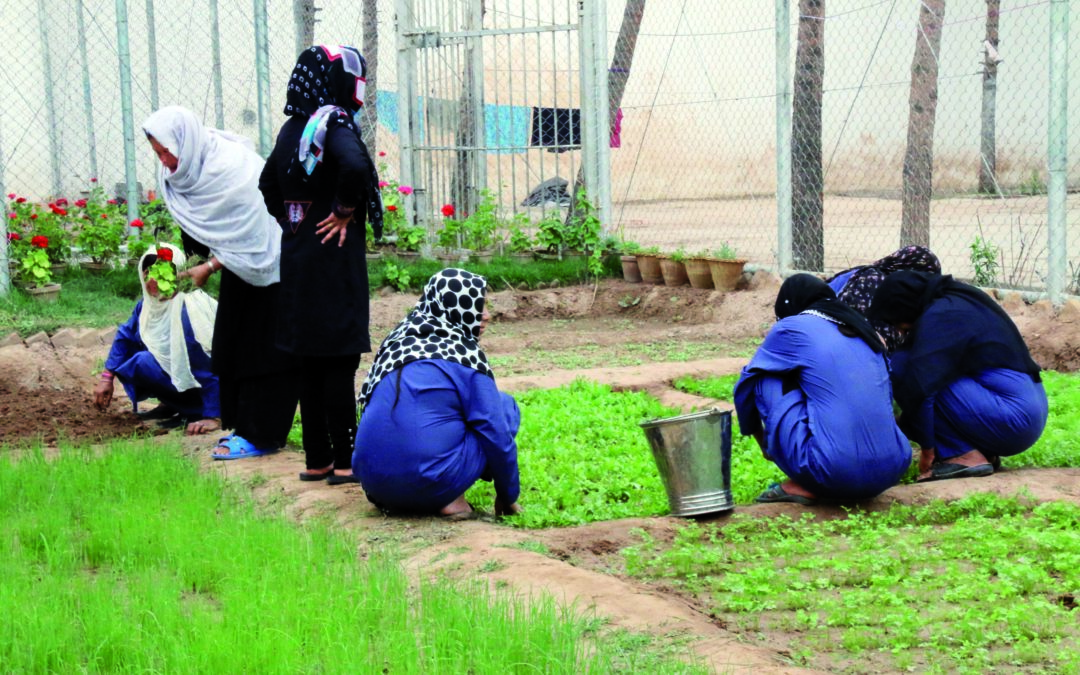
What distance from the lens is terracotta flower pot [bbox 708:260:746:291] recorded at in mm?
11008

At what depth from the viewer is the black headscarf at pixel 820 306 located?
5.11 metres

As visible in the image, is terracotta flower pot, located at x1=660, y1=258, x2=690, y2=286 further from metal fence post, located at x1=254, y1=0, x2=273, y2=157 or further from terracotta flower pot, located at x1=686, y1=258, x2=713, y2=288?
metal fence post, located at x1=254, y1=0, x2=273, y2=157

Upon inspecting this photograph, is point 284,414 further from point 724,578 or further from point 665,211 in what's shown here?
point 665,211

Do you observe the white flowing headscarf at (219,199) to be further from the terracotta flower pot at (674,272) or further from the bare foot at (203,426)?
the terracotta flower pot at (674,272)

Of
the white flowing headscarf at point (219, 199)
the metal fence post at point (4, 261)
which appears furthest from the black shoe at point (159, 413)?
the metal fence post at point (4, 261)

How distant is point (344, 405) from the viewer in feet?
18.4

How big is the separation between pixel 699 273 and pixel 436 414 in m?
6.93

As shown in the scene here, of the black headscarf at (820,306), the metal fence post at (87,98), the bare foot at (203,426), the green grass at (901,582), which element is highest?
the metal fence post at (87,98)

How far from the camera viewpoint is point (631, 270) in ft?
40.2

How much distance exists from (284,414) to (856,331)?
2951 millimetres

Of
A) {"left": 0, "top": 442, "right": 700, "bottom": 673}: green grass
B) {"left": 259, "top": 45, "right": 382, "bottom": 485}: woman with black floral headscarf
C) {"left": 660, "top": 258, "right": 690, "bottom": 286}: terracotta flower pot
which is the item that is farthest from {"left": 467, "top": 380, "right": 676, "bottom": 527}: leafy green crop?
{"left": 660, "top": 258, "right": 690, "bottom": 286}: terracotta flower pot

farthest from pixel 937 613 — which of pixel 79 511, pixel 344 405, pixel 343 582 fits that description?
pixel 79 511

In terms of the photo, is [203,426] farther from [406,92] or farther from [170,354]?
[406,92]

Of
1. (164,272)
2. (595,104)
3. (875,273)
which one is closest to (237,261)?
(164,272)
